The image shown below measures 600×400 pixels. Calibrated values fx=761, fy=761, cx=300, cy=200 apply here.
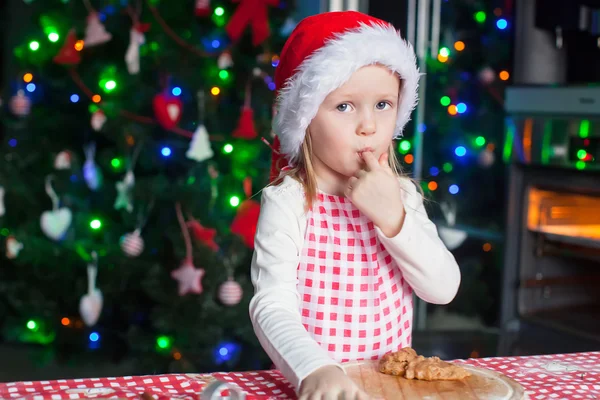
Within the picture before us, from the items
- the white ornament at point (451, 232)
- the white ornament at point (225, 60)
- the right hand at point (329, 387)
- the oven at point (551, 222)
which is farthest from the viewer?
the white ornament at point (451, 232)

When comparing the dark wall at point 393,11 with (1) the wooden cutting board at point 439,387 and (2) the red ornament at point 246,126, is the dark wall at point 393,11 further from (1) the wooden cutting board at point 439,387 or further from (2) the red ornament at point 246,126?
(1) the wooden cutting board at point 439,387

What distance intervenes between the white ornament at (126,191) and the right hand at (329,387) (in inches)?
93.9

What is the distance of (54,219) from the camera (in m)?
3.07

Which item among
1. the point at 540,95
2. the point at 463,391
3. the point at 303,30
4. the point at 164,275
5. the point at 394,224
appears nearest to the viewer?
the point at 463,391

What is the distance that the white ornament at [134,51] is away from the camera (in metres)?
3.02

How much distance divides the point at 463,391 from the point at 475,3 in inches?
102

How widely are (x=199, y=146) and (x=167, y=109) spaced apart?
200mm

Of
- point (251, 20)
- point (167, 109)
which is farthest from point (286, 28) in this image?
point (167, 109)

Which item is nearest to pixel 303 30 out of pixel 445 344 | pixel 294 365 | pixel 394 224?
pixel 394 224

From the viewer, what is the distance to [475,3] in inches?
125

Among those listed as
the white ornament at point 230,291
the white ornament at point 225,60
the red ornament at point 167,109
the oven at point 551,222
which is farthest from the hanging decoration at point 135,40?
the oven at point 551,222

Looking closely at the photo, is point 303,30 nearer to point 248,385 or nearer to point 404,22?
point 248,385

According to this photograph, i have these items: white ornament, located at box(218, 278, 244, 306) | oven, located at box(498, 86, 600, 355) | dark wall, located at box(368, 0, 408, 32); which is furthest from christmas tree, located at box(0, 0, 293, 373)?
oven, located at box(498, 86, 600, 355)

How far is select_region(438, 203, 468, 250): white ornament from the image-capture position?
323 centimetres
